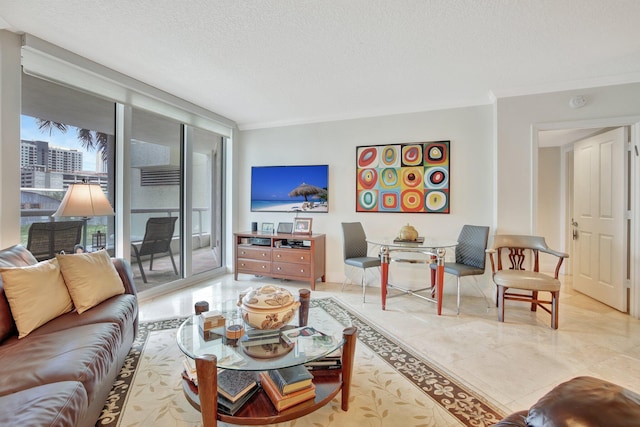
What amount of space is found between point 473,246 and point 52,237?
431 cm

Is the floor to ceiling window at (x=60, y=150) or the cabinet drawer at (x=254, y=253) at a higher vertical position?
the floor to ceiling window at (x=60, y=150)

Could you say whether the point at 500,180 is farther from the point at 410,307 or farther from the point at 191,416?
the point at 191,416

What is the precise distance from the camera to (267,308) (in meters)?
1.68

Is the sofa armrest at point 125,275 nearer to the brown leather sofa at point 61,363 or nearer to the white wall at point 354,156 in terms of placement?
the brown leather sofa at point 61,363

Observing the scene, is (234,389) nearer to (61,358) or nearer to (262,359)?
(262,359)

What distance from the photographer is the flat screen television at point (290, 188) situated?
4469 mm

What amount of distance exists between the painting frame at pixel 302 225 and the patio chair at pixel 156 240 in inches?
64.2

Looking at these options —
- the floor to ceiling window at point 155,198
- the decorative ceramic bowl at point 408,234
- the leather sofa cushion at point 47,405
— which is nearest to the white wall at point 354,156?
the decorative ceramic bowl at point 408,234

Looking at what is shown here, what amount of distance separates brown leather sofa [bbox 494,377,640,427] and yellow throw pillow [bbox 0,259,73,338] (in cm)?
229

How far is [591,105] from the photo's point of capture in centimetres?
320

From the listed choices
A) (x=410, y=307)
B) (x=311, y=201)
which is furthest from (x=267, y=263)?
(x=410, y=307)

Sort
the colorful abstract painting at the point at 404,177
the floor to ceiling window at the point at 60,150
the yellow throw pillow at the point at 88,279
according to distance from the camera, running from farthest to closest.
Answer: the colorful abstract painting at the point at 404,177 → the floor to ceiling window at the point at 60,150 → the yellow throw pillow at the point at 88,279

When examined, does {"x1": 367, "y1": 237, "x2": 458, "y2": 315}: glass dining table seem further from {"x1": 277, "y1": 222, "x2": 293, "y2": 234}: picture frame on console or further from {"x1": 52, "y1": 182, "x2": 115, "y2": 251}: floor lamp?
{"x1": 52, "y1": 182, "x2": 115, "y2": 251}: floor lamp

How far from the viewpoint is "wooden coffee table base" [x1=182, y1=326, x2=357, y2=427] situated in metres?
1.35
